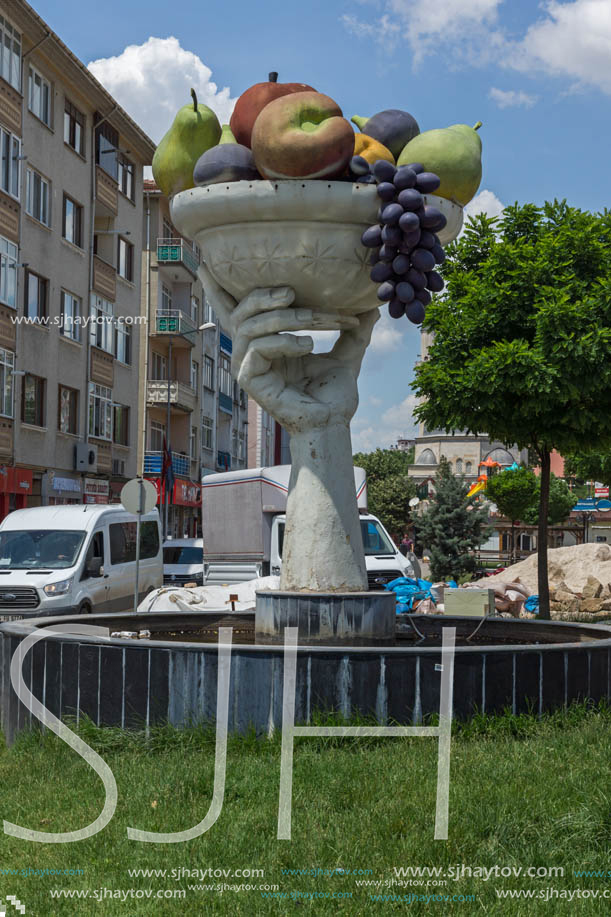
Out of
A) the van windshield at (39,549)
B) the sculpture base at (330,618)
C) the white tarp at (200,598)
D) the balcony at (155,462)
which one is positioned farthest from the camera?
the balcony at (155,462)

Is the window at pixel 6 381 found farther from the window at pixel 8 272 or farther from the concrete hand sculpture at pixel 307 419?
the concrete hand sculpture at pixel 307 419

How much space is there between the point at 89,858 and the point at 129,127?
132ft

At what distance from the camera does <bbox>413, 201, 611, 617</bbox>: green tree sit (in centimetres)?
1559

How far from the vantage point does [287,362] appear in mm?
8766

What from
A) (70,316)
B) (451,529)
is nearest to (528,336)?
(70,316)

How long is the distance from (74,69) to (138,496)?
2198cm

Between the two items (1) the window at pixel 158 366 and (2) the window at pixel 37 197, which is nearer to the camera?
(2) the window at pixel 37 197

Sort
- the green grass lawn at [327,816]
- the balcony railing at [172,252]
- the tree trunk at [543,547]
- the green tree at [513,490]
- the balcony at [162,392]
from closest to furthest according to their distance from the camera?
the green grass lawn at [327,816]
the tree trunk at [543,547]
the balcony at [162,392]
the balcony railing at [172,252]
the green tree at [513,490]

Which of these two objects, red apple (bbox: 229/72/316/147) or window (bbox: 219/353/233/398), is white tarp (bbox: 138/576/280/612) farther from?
window (bbox: 219/353/233/398)

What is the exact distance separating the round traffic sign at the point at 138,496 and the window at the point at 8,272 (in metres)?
14.0

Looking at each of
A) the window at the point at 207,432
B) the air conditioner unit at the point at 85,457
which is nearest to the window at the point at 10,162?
the air conditioner unit at the point at 85,457

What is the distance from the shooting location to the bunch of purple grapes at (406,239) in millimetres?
7625

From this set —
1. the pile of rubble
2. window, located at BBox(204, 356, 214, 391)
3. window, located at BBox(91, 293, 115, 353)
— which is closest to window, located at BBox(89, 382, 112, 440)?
window, located at BBox(91, 293, 115, 353)

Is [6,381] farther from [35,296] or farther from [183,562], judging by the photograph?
[183,562]
